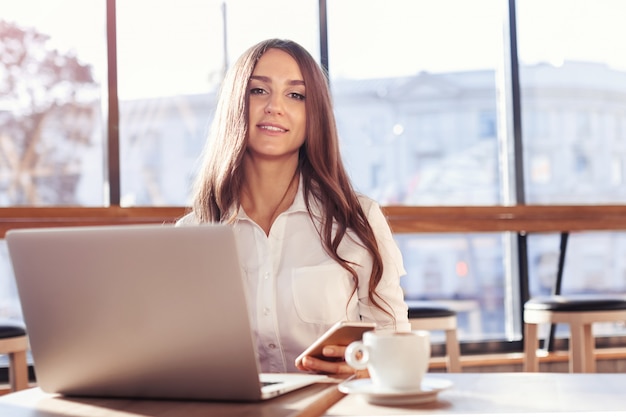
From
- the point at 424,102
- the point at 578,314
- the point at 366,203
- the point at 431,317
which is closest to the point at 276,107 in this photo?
the point at 366,203

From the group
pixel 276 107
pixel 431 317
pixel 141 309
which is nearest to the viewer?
pixel 141 309

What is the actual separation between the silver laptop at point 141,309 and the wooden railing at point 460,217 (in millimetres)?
1997

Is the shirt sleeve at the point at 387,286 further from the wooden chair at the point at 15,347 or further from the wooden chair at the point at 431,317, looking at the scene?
the wooden chair at the point at 15,347

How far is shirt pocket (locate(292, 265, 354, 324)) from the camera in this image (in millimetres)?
1787

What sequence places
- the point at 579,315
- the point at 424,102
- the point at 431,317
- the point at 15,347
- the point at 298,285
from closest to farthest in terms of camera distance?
the point at 298,285 → the point at 15,347 → the point at 431,317 → the point at 579,315 → the point at 424,102

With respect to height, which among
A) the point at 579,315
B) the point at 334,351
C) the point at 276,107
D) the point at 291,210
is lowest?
the point at 579,315

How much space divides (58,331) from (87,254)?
0.13 meters

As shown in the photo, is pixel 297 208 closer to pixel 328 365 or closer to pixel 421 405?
pixel 328 365

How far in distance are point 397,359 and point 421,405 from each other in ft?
0.20

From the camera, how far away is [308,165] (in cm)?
194

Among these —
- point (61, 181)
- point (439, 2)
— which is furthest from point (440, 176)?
point (61, 181)

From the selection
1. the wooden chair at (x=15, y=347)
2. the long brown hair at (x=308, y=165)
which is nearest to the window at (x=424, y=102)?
the wooden chair at (x=15, y=347)

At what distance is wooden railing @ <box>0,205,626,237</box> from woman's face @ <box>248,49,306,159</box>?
130cm

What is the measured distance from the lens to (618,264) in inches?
165
